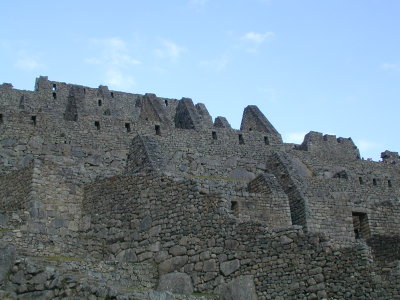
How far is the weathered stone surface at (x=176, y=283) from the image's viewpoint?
68.1 feet

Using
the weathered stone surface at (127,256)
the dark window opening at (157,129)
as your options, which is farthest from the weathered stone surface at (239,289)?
the dark window opening at (157,129)

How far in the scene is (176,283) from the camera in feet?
68.7

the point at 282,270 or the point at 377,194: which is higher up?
the point at 377,194

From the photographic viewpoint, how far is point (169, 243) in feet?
71.7

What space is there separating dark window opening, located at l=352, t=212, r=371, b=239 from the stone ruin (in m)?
0.06

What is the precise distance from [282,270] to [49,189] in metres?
8.86

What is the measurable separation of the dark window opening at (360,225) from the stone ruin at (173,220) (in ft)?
0.19

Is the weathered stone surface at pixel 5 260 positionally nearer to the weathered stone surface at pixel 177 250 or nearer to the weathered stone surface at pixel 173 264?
the weathered stone surface at pixel 173 264

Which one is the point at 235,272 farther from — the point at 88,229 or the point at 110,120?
the point at 110,120

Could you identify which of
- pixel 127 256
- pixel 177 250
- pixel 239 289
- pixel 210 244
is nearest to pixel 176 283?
pixel 177 250

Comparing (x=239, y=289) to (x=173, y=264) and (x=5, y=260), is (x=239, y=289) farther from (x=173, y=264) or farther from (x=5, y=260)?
(x=5, y=260)

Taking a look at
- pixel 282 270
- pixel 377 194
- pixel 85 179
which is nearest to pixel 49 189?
pixel 85 179

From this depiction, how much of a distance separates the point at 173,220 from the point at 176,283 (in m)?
2.12

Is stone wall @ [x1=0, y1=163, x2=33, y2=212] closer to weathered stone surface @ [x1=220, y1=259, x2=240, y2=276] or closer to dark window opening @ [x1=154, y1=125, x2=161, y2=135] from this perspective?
weathered stone surface @ [x1=220, y1=259, x2=240, y2=276]
